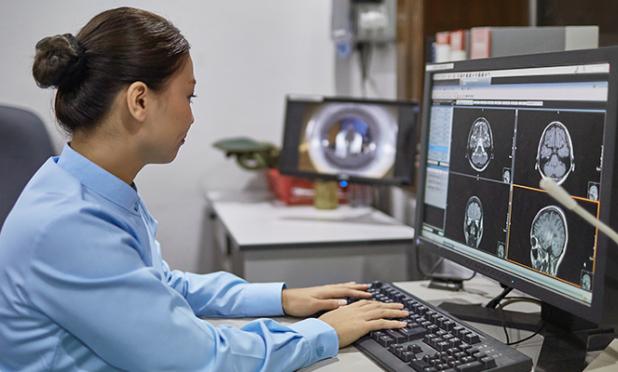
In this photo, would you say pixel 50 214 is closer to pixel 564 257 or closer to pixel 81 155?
pixel 81 155

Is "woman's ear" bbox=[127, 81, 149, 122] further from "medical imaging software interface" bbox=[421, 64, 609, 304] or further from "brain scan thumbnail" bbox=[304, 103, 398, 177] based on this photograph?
"brain scan thumbnail" bbox=[304, 103, 398, 177]

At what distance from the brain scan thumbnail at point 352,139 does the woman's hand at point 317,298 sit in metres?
0.98

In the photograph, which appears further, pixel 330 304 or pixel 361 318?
pixel 330 304

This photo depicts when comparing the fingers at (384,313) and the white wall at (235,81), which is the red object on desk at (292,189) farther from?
the fingers at (384,313)

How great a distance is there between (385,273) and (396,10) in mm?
1025

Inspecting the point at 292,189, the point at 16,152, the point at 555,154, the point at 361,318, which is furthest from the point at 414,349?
the point at 292,189

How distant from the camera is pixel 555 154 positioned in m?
0.96

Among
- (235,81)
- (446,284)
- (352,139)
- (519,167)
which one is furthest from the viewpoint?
(235,81)

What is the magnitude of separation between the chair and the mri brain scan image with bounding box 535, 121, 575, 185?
1475 millimetres

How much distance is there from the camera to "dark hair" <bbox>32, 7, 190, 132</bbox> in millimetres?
933

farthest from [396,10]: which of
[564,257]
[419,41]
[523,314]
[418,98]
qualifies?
[564,257]

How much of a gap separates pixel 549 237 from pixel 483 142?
0.73 ft

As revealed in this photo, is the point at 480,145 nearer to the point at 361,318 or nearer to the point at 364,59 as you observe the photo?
the point at 361,318

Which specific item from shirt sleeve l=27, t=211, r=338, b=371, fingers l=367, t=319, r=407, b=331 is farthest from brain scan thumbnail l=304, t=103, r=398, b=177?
shirt sleeve l=27, t=211, r=338, b=371
